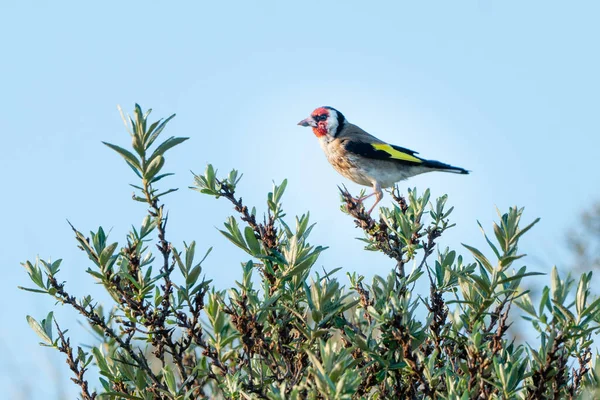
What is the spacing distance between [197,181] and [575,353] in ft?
6.55

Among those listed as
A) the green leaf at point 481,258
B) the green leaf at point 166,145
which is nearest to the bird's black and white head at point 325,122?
the green leaf at point 166,145

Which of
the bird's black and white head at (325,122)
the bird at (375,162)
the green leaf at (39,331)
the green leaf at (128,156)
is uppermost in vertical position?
the bird's black and white head at (325,122)

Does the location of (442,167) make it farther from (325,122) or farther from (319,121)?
(319,121)

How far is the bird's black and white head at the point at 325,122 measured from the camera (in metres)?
11.1

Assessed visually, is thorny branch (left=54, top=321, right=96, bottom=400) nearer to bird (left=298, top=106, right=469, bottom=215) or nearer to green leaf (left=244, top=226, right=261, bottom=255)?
green leaf (left=244, top=226, right=261, bottom=255)

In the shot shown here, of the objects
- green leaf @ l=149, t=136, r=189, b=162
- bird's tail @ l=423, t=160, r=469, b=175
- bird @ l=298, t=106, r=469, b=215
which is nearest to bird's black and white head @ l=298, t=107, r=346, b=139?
bird @ l=298, t=106, r=469, b=215

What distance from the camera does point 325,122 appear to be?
11.3 m

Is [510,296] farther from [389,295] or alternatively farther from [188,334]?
[188,334]

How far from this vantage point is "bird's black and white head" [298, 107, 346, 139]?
36.6 ft

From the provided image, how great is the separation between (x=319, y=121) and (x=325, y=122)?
0.10 metres

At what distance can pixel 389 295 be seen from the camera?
11.3 feet

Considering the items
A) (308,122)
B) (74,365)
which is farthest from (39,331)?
(308,122)

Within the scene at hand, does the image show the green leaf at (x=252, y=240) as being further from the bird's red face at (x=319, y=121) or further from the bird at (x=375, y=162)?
the bird's red face at (x=319, y=121)

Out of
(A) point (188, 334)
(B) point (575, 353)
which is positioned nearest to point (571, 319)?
(B) point (575, 353)
